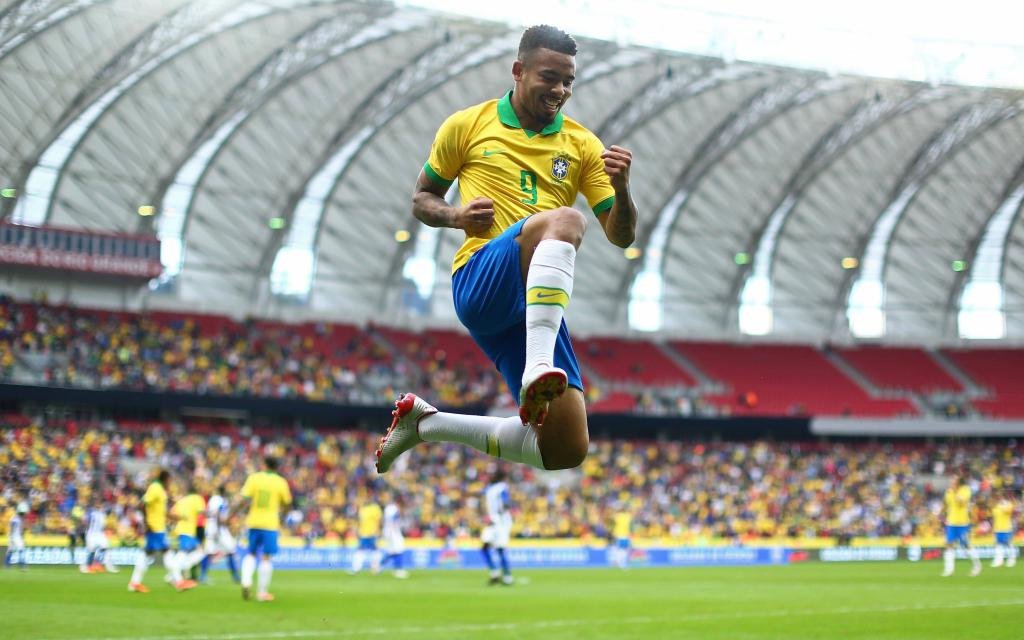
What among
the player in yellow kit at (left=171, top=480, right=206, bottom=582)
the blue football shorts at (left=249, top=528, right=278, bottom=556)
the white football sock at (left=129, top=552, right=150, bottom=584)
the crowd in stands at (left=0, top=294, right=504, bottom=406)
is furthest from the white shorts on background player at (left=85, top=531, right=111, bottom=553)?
the crowd in stands at (left=0, top=294, right=504, bottom=406)

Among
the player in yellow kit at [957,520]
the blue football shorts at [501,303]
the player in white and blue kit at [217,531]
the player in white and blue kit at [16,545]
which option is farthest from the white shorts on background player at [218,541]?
the blue football shorts at [501,303]

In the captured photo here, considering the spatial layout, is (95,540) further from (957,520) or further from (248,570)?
(957,520)

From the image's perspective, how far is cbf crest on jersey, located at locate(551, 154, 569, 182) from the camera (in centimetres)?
680

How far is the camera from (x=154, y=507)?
1950 cm

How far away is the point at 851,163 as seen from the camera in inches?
2036

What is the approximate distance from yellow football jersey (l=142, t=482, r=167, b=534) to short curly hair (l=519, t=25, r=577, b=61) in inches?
577

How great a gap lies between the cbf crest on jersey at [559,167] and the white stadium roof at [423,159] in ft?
100

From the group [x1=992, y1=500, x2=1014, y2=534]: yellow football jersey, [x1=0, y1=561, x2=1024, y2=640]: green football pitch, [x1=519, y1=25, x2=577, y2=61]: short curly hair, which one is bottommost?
[x1=0, y1=561, x2=1024, y2=640]: green football pitch

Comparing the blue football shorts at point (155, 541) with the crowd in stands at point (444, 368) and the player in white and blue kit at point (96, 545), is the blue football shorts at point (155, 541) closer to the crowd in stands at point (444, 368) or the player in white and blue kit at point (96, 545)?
the player in white and blue kit at point (96, 545)

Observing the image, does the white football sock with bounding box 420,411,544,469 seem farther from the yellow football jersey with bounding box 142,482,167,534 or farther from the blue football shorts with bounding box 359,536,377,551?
the blue football shorts with bounding box 359,536,377,551

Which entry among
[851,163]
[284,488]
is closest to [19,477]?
[284,488]

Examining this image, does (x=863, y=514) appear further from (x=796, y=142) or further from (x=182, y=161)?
(x=182, y=161)

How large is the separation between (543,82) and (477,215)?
3.12 feet

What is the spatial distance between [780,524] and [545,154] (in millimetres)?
40980
